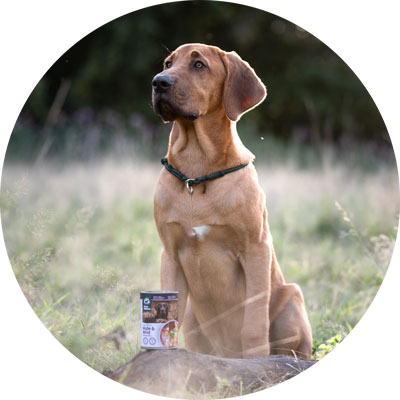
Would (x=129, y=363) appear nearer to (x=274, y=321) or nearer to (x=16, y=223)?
(x=274, y=321)

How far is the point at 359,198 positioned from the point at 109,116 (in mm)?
3824

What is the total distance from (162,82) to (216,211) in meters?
0.85

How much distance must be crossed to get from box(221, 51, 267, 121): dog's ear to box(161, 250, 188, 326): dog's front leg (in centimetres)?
101

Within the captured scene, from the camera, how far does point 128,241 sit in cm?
684

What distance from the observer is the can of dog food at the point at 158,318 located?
3645 millimetres

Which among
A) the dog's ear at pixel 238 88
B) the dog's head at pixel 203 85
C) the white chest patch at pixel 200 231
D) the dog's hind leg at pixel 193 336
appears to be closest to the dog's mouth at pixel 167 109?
the dog's head at pixel 203 85

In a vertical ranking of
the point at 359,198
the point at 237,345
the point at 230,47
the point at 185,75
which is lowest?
the point at 237,345

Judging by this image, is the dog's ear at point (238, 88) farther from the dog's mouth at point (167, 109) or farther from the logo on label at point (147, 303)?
the logo on label at point (147, 303)

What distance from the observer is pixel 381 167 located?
20.0ft

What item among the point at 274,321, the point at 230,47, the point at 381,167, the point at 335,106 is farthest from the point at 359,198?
the point at 335,106

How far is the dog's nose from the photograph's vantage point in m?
3.83

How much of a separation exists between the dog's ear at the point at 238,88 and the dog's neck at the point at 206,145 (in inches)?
3.7

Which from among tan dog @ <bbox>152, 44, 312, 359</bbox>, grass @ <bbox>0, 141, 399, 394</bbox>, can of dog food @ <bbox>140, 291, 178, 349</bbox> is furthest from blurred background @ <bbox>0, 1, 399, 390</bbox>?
can of dog food @ <bbox>140, 291, 178, 349</bbox>

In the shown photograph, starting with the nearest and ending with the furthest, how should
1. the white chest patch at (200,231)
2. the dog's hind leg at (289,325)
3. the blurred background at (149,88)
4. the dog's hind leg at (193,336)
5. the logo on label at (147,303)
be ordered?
the logo on label at (147,303) → the white chest patch at (200,231) → the dog's hind leg at (289,325) → the dog's hind leg at (193,336) → the blurred background at (149,88)
